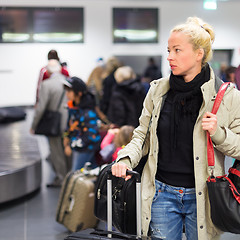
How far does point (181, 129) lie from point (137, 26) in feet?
57.1

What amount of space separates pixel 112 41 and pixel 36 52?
3052 millimetres

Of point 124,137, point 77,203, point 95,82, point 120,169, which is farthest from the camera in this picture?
point 95,82

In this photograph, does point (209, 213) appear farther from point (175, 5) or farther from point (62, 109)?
point (175, 5)

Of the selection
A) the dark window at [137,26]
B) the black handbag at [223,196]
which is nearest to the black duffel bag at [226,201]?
the black handbag at [223,196]

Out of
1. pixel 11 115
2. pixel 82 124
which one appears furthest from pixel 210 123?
pixel 11 115

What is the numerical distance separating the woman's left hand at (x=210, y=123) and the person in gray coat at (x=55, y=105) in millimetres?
4200

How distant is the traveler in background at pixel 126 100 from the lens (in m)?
6.30

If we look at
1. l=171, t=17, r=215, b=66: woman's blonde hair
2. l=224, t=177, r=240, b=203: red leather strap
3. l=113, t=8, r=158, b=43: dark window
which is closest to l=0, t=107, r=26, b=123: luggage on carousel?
l=113, t=8, r=158, b=43: dark window

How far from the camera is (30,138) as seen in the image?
8.59 meters

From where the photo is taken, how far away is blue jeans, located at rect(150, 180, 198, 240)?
236cm

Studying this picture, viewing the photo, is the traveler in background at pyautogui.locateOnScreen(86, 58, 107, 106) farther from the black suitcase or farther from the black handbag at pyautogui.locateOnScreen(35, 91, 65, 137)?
the black suitcase

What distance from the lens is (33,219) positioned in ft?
16.8

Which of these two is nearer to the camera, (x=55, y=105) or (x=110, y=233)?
(x=110, y=233)

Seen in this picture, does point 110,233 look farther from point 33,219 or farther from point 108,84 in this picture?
point 108,84
